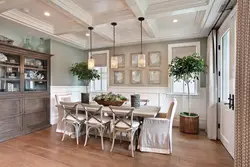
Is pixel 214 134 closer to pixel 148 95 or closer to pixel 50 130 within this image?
pixel 148 95

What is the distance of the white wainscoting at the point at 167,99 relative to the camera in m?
4.30

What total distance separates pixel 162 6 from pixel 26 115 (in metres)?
4.21

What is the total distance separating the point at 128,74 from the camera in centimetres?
527

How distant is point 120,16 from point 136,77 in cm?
238

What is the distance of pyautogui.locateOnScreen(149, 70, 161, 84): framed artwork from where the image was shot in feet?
15.8

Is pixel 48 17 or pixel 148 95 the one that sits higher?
pixel 48 17

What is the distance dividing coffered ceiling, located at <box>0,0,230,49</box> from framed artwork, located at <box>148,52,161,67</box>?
485mm

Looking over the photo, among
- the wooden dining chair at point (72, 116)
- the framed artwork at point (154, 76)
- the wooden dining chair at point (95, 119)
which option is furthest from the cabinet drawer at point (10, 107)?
the framed artwork at point (154, 76)

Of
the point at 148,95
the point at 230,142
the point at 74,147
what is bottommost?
the point at 74,147

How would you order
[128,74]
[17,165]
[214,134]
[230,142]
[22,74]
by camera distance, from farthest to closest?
[128,74] < [22,74] < [214,134] < [230,142] < [17,165]

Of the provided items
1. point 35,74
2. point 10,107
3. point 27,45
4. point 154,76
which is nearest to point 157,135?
point 154,76

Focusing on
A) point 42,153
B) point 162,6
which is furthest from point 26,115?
point 162,6

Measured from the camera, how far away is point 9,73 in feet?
11.6

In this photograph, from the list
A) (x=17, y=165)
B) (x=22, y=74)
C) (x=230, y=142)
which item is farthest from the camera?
(x=22, y=74)
